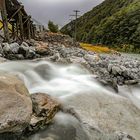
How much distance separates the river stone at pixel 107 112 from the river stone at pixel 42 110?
860mm

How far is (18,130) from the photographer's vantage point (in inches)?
271

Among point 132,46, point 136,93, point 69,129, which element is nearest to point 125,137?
point 69,129

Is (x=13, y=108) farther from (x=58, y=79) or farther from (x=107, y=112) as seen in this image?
(x=58, y=79)

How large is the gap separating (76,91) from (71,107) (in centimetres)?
173

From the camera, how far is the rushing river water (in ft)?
25.3

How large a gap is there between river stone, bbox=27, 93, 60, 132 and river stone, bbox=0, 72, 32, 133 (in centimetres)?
32

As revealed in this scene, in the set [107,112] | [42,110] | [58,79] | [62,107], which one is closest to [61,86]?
[58,79]

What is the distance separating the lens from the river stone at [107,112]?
319 inches

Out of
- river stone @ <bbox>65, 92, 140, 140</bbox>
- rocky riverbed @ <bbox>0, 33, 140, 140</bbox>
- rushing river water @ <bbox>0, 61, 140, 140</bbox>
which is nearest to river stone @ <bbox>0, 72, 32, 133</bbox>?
rocky riverbed @ <bbox>0, 33, 140, 140</bbox>

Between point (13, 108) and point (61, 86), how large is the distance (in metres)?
4.33

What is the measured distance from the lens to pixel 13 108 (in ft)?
22.7

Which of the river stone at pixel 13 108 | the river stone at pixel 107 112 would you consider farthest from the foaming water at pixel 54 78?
the river stone at pixel 13 108

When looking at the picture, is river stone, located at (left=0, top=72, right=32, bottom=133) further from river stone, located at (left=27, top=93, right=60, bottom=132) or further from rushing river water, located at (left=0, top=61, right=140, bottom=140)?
rushing river water, located at (left=0, top=61, right=140, bottom=140)

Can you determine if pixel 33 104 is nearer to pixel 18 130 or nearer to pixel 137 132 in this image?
pixel 18 130
